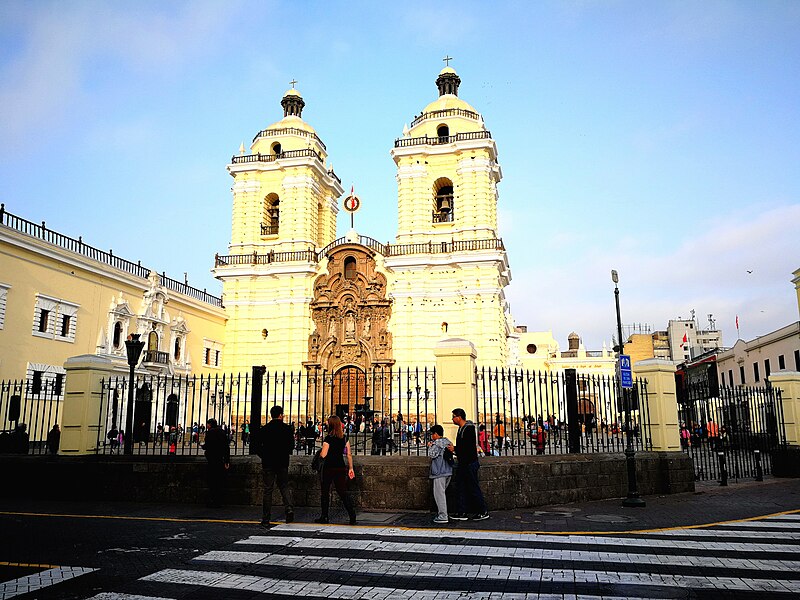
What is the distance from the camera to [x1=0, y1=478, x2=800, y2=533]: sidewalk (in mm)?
9203

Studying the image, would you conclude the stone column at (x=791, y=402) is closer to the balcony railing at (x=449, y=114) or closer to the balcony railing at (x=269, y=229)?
the balcony railing at (x=449, y=114)

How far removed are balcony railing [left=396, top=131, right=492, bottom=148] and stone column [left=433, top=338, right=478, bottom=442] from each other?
2720cm

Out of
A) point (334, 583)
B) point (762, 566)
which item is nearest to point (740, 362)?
point (762, 566)

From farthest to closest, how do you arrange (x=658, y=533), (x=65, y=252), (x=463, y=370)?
(x=65, y=252) → (x=463, y=370) → (x=658, y=533)

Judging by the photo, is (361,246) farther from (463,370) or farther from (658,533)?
(658,533)

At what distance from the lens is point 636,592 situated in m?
5.65

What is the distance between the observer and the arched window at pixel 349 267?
37.8 metres

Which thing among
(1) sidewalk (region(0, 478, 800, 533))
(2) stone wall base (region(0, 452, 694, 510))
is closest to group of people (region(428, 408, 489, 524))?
(1) sidewalk (region(0, 478, 800, 533))

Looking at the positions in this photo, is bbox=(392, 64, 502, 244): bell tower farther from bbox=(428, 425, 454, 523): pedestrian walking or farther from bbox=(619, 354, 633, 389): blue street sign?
bbox=(428, 425, 454, 523): pedestrian walking

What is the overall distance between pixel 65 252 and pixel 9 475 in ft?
53.3

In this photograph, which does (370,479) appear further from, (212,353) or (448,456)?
(212,353)

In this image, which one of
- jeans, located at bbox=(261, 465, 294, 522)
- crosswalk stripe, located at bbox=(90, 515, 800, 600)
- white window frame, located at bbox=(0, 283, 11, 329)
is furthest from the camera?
white window frame, located at bbox=(0, 283, 11, 329)

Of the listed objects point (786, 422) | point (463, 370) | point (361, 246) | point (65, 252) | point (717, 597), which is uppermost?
point (361, 246)

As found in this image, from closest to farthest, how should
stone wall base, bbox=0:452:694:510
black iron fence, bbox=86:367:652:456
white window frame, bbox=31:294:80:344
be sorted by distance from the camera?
stone wall base, bbox=0:452:694:510
black iron fence, bbox=86:367:652:456
white window frame, bbox=31:294:80:344
